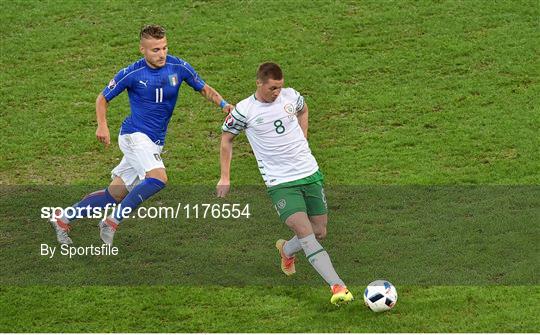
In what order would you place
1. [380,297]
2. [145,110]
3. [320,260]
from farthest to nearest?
[145,110] < [320,260] < [380,297]

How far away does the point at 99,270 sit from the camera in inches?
606

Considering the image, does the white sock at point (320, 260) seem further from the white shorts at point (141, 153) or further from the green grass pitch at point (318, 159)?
the white shorts at point (141, 153)

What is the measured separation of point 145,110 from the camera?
15766 mm

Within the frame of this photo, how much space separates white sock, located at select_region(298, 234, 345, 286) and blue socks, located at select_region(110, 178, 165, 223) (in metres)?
2.51

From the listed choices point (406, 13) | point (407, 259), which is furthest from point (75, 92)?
point (407, 259)

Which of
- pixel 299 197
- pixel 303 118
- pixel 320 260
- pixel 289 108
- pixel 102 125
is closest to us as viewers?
pixel 320 260

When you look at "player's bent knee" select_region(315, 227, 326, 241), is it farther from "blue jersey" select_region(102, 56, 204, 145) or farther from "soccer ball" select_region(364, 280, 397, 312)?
"blue jersey" select_region(102, 56, 204, 145)

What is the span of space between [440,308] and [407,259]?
1.79 metres

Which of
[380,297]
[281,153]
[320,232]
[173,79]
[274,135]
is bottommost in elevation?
[380,297]

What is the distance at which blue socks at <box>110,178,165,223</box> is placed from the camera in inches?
616

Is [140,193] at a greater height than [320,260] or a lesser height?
greater

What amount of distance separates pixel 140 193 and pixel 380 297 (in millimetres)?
3934

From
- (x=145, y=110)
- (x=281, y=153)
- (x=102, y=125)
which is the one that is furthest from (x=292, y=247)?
(x=102, y=125)

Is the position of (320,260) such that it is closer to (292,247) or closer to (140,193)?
(292,247)
